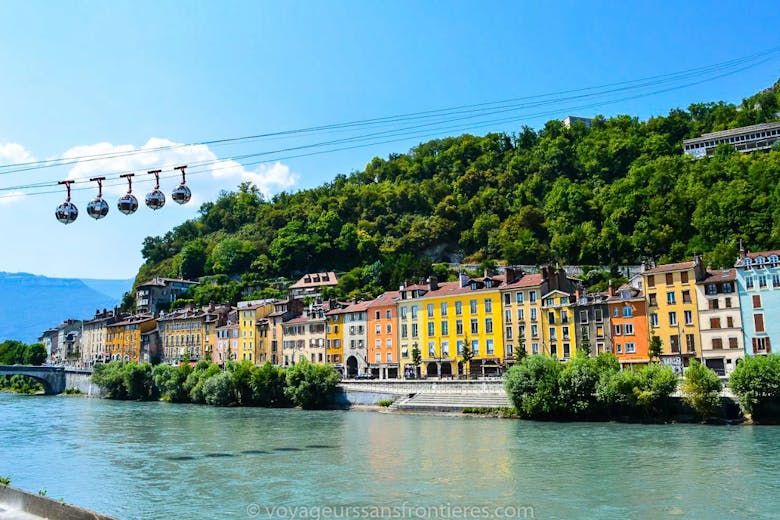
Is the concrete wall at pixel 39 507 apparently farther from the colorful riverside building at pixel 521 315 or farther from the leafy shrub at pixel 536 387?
the colorful riverside building at pixel 521 315

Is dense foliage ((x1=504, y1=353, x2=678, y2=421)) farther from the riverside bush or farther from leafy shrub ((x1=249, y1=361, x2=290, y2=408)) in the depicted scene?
leafy shrub ((x1=249, y1=361, x2=290, y2=408))

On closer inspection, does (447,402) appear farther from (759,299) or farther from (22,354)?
(22,354)

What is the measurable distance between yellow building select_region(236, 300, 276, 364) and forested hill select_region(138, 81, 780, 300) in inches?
663

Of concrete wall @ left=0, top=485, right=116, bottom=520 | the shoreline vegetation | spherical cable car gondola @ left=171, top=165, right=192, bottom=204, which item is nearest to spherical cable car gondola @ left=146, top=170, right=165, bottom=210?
spherical cable car gondola @ left=171, top=165, right=192, bottom=204

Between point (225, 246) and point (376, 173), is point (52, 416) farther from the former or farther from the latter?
point (376, 173)

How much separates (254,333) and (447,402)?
36422mm

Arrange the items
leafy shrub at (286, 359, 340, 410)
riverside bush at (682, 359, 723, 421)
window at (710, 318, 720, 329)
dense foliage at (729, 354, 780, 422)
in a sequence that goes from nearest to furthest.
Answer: dense foliage at (729, 354, 780, 422), riverside bush at (682, 359, 723, 421), window at (710, 318, 720, 329), leafy shrub at (286, 359, 340, 410)

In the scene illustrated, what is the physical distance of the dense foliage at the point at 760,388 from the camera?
1404 inches

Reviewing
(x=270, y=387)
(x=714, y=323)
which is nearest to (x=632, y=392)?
(x=714, y=323)

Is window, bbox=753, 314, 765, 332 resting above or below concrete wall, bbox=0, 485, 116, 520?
above

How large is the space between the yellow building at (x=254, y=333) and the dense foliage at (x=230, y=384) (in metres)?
9.72

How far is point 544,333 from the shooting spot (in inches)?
2163

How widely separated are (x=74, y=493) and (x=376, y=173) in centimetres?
11811

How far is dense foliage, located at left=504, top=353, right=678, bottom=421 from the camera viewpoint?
3891 cm
